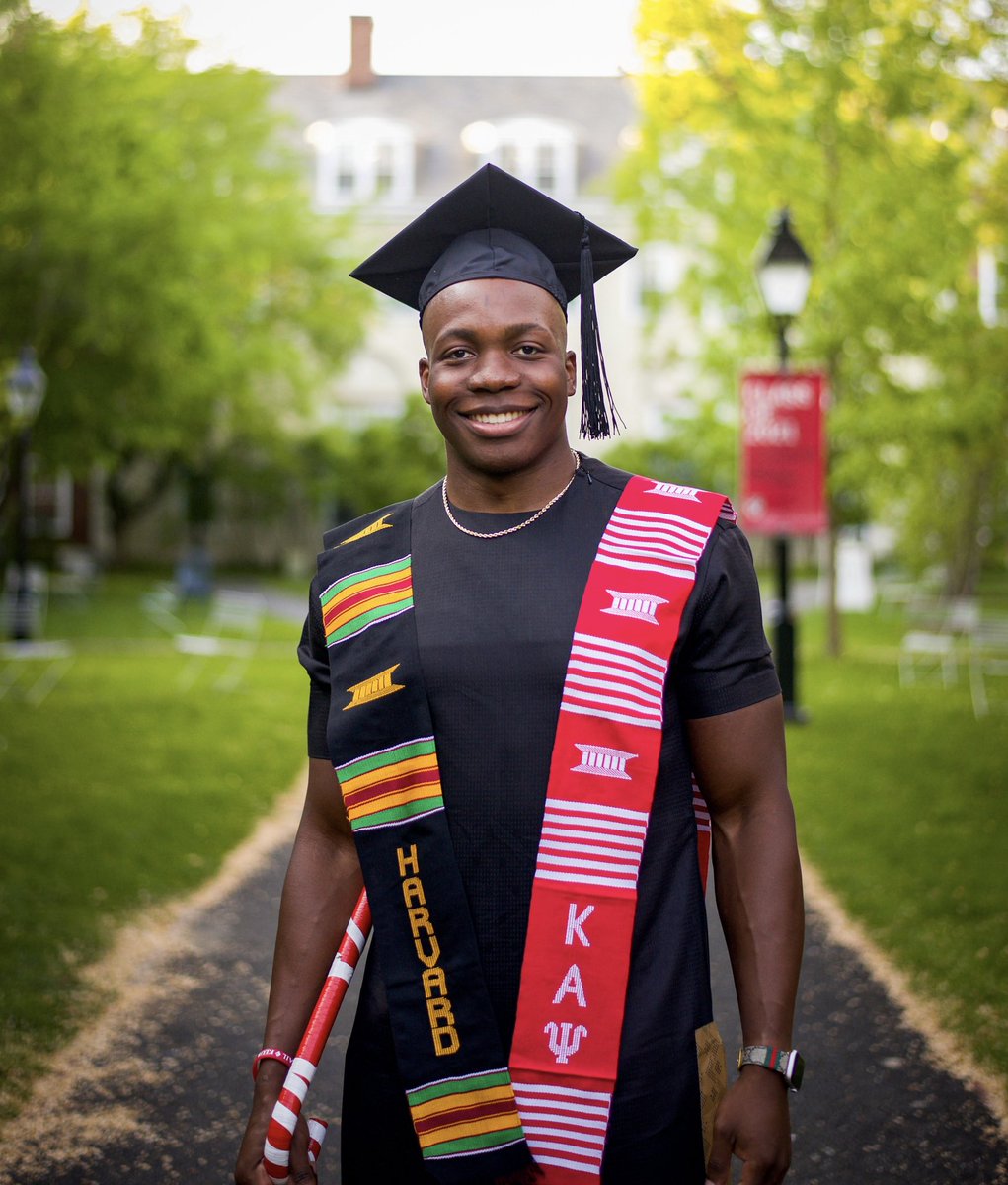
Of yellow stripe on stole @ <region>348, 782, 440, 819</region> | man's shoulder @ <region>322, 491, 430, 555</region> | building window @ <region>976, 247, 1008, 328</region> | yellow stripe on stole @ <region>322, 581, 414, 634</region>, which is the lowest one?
yellow stripe on stole @ <region>348, 782, 440, 819</region>

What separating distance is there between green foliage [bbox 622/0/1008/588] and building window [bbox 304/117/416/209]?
2350 centimetres

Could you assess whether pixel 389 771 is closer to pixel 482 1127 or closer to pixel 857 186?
pixel 482 1127

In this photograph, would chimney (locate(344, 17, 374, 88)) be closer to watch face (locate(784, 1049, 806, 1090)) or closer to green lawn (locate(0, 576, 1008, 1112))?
green lawn (locate(0, 576, 1008, 1112))

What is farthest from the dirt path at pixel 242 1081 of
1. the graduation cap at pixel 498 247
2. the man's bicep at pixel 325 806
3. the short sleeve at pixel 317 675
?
the graduation cap at pixel 498 247

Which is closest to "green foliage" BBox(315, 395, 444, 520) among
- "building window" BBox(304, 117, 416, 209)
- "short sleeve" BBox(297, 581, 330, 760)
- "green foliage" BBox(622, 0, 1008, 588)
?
"building window" BBox(304, 117, 416, 209)

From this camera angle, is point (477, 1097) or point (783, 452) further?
point (783, 452)

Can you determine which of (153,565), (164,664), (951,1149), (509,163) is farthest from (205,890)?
(509,163)

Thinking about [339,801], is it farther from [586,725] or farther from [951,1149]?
[951,1149]

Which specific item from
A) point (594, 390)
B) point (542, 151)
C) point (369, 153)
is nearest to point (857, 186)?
point (594, 390)

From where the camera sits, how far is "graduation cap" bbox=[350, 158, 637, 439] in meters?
2.17

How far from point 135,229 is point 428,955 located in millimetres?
18699

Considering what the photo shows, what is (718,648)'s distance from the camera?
2004mm

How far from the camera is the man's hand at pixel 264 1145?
205cm

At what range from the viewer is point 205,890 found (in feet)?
23.3
